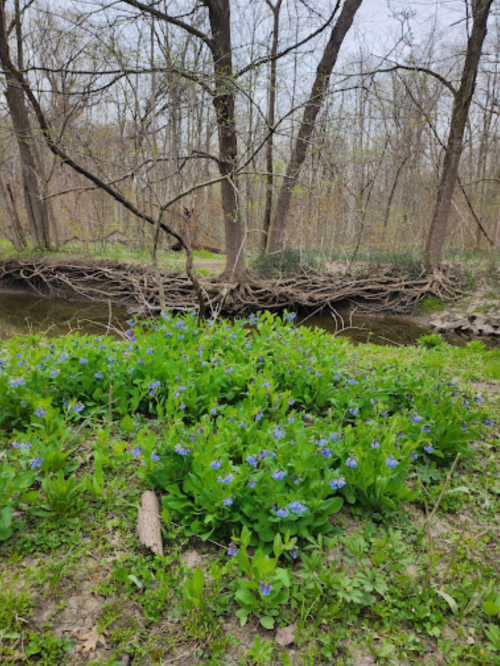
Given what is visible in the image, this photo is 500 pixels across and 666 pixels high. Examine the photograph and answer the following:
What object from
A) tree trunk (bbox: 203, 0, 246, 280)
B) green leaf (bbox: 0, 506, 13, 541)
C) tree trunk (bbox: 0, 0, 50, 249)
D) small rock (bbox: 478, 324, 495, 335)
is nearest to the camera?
green leaf (bbox: 0, 506, 13, 541)

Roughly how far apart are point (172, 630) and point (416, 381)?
245 centimetres

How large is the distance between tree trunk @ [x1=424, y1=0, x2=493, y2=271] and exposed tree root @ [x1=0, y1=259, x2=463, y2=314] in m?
0.85

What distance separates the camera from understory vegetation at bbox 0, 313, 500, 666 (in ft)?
5.21

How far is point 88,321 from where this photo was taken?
8.02 metres

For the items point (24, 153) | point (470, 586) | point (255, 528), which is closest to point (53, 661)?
point (255, 528)

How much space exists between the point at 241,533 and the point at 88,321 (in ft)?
22.9

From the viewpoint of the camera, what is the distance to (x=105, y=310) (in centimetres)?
1041

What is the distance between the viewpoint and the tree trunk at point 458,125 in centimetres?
852

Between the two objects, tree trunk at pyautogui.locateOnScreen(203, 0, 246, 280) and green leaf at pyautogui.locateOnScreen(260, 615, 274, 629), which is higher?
tree trunk at pyautogui.locateOnScreen(203, 0, 246, 280)

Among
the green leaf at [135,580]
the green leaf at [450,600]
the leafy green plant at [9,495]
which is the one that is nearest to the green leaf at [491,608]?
the green leaf at [450,600]

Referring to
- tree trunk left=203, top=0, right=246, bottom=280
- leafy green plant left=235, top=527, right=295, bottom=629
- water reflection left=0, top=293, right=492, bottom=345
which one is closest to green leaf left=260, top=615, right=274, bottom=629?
leafy green plant left=235, top=527, right=295, bottom=629

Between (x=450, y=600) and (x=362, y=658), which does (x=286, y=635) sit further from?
(x=450, y=600)

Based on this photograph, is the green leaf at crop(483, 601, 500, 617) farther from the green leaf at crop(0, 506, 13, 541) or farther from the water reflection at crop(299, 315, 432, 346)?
the water reflection at crop(299, 315, 432, 346)

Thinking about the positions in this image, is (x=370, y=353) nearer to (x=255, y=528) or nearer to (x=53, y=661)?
(x=255, y=528)
